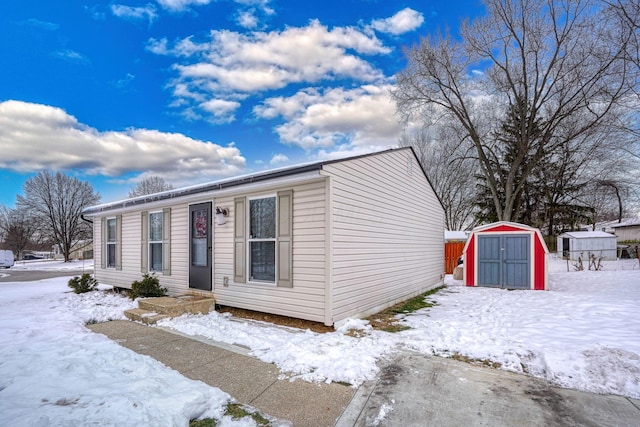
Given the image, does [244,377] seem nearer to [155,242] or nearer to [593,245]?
[155,242]

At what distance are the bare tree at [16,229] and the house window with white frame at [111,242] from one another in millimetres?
31497

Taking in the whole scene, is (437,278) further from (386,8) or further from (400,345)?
(386,8)

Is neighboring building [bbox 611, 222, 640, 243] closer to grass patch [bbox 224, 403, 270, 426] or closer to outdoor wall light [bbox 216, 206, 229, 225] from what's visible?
outdoor wall light [bbox 216, 206, 229, 225]

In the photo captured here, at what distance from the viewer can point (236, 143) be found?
46.1 feet

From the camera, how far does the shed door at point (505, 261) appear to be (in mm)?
10500

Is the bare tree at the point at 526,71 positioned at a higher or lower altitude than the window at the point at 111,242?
higher

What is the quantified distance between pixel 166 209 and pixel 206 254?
6.55ft

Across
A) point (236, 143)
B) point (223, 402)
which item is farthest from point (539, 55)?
point (223, 402)

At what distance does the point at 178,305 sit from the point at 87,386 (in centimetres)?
312

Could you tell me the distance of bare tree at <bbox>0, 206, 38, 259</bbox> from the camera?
3350cm

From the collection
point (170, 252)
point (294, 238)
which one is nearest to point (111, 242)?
point (170, 252)

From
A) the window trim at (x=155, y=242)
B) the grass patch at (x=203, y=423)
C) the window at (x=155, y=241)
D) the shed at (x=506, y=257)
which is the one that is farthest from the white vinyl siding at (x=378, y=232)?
the window at (x=155, y=241)

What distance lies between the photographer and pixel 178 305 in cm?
610

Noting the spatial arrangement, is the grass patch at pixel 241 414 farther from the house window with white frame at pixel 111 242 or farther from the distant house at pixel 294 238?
the house window with white frame at pixel 111 242
